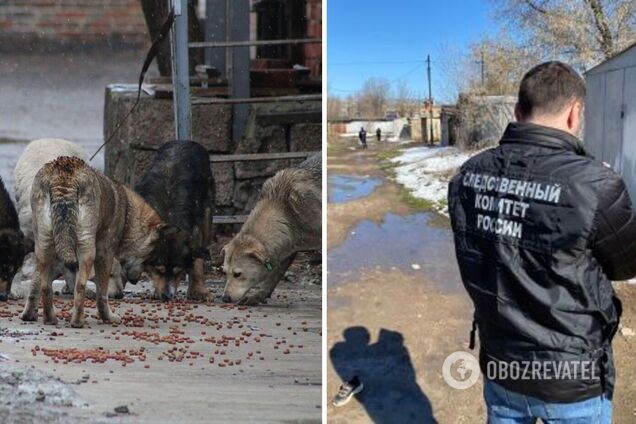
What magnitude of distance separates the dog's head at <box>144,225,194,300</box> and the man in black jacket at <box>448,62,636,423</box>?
963mm

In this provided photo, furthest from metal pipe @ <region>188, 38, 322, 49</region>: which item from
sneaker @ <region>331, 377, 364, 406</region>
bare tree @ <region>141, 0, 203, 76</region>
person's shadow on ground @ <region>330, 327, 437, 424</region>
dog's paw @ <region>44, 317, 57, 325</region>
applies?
sneaker @ <region>331, 377, 364, 406</region>

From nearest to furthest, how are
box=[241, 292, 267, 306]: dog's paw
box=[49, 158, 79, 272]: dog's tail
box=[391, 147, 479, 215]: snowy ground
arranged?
1. box=[49, 158, 79, 272]: dog's tail
2. box=[241, 292, 267, 306]: dog's paw
3. box=[391, 147, 479, 215]: snowy ground

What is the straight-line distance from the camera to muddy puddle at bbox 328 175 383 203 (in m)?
2.56

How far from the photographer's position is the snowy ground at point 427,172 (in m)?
2.62

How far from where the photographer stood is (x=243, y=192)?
7.64ft

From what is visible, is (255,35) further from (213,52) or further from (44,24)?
(44,24)

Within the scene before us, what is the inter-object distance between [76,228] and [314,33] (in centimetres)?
84

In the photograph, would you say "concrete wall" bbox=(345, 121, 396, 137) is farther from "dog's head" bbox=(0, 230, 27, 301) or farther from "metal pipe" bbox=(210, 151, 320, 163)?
"dog's head" bbox=(0, 230, 27, 301)

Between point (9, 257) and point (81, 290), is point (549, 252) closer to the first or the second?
point (81, 290)

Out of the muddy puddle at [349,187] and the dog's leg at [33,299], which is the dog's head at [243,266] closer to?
the muddy puddle at [349,187]

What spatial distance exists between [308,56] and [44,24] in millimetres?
734

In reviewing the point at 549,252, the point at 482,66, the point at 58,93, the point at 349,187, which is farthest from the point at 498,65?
the point at 58,93

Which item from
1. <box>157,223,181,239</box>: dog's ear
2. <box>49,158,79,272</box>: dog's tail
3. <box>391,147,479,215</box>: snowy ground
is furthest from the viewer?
<box>391,147,479,215</box>: snowy ground

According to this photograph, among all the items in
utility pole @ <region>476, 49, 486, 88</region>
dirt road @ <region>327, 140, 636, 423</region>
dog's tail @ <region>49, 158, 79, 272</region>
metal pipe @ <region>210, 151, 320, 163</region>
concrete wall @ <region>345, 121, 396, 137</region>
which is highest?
utility pole @ <region>476, 49, 486, 88</region>
